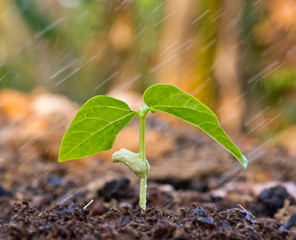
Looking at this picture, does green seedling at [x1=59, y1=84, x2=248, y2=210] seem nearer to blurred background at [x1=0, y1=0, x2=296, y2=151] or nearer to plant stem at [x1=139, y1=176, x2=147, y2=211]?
plant stem at [x1=139, y1=176, x2=147, y2=211]

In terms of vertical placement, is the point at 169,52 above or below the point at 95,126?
above

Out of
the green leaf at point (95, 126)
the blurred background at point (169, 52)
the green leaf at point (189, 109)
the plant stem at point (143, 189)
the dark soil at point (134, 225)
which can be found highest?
the blurred background at point (169, 52)

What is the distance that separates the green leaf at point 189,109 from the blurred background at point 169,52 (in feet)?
17.7

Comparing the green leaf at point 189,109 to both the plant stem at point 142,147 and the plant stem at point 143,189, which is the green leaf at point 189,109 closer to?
the plant stem at point 142,147

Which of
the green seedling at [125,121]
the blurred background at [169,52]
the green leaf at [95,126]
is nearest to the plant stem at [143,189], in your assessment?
the green seedling at [125,121]

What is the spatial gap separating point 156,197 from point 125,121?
857 mm

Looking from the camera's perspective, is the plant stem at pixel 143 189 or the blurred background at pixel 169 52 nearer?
the plant stem at pixel 143 189

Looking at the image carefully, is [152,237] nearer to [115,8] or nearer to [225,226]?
[225,226]

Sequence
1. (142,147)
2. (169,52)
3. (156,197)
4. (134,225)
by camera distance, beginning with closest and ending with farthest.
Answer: (134,225), (142,147), (156,197), (169,52)

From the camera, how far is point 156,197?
2.00 meters

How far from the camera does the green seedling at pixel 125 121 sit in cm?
110

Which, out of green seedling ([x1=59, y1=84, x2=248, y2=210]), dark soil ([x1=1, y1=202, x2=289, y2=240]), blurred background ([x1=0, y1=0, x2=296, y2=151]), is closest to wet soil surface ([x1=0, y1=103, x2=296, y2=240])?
dark soil ([x1=1, y1=202, x2=289, y2=240])

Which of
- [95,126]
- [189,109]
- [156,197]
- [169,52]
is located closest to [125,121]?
[95,126]

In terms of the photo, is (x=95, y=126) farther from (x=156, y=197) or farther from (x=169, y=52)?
(x=169, y=52)
